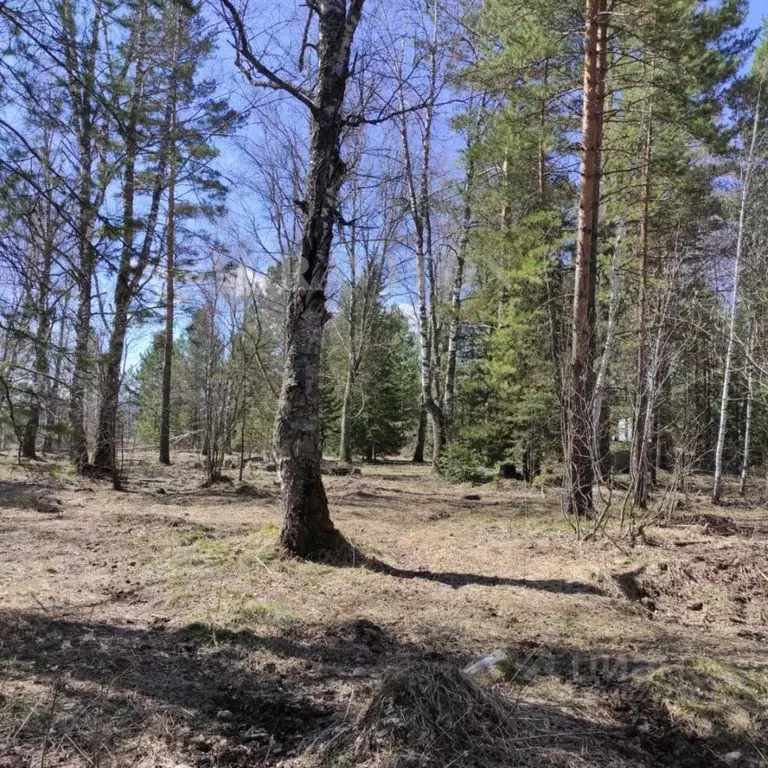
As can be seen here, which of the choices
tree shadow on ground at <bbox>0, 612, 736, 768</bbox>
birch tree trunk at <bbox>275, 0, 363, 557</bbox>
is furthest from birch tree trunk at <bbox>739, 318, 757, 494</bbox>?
tree shadow on ground at <bbox>0, 612, 736, 768</bbox>

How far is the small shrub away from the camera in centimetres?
1355

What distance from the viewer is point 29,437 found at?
11.5 ft

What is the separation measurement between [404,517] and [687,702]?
5856 mm

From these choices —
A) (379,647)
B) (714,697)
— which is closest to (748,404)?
(714,697)

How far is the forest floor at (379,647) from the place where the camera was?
7.13 ft

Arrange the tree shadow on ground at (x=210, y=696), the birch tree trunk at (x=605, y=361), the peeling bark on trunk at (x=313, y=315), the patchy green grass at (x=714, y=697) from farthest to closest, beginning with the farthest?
1. the birch tree trunk at (x=605, y=361)
2. the peeling bark on trunk at (x=313, y=315)
3. the patchy green grass at (x=714, y=697)
4. the tree shadow on ground at (x=210, y=696)

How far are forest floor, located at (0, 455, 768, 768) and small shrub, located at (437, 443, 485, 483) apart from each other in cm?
666

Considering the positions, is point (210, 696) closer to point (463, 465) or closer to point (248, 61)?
point (248, 61)

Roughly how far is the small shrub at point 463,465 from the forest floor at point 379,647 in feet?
21.9

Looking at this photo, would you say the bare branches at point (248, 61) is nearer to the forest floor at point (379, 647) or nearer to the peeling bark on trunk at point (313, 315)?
the peeling bark on trunk at point (313, 315)

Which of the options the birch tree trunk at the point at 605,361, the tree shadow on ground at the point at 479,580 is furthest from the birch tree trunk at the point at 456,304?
the tree shadow on ground at the point at 479,580

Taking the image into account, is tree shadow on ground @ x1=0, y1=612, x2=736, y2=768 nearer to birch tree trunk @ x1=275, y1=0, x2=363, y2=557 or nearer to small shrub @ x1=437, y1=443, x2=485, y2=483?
birch tree trunk @ x1=275, y1=0, x2=363, y2=557

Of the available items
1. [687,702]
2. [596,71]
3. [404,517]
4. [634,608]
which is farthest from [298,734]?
[596,71]

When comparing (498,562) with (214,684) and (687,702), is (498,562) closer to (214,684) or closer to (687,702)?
(687,702)
